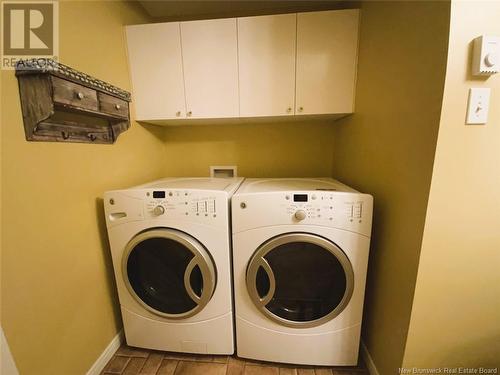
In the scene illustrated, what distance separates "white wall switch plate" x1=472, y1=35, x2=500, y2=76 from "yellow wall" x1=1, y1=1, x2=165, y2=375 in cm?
158

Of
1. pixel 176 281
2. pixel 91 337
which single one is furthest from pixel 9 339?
pixel 176 281

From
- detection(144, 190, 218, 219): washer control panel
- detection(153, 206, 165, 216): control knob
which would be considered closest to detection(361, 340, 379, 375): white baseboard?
detection(144, 190, 218, 219): washer control panel

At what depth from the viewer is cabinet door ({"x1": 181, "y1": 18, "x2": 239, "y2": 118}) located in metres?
1.27

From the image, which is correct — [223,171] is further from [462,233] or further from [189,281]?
[462,233]

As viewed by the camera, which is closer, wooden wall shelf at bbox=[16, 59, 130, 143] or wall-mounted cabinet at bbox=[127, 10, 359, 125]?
wooden wall shelf at bbox=[16, 59, 130, 143]

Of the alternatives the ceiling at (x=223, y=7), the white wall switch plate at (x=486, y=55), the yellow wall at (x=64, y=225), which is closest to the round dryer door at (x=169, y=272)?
the yellow wall at (x=64, y=225)

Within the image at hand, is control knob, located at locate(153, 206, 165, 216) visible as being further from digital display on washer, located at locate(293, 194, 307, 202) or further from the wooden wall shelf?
digital display on washer, located at locate(293, 194, 307, 202)

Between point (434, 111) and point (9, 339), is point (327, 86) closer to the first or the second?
point (434, 111)

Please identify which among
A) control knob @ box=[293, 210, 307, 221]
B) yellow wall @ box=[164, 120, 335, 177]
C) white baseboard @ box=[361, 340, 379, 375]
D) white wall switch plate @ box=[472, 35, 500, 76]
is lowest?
white baseboard @ box=[361, 340, 379, 375]

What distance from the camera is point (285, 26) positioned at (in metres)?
1.22

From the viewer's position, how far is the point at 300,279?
1016 mm

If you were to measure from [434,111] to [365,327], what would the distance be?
3.96 feet

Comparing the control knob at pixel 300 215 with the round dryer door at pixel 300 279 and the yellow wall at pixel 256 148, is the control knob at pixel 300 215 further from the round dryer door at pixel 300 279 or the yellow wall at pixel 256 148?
the yellow wall at pixel 256 148

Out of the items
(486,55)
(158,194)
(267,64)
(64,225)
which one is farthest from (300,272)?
(267,64)
